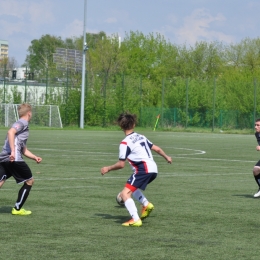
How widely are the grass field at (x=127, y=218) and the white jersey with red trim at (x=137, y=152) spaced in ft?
2.50

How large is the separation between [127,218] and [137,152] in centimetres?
109

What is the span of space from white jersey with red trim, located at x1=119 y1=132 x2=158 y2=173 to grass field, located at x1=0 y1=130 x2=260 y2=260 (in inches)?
30.0

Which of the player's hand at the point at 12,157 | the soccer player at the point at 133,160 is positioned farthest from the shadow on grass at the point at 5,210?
the soccer player at the point at 133,160

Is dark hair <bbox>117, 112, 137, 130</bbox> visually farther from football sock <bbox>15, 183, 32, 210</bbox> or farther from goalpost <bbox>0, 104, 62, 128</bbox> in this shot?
goalpost <bbox>0, 104, 62, 128</bbox>

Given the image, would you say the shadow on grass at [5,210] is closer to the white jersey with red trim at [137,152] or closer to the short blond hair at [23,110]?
the short blond hair at [23,110]

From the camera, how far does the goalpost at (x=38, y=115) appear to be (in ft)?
181

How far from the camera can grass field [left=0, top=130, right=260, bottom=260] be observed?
7809mm

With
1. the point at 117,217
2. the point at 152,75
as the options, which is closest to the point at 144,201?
the point at 117,217

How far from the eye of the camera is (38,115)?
5597 centimetres

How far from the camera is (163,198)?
1272 cm

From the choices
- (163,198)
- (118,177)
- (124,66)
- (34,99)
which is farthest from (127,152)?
(124,66)

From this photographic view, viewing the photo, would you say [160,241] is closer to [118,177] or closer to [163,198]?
[163,198]

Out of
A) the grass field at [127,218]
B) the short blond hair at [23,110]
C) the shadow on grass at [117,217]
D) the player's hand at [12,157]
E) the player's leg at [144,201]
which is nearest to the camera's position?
the grass field at [127,218]

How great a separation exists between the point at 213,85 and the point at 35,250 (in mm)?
54270
